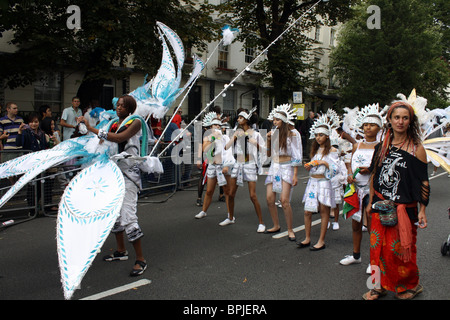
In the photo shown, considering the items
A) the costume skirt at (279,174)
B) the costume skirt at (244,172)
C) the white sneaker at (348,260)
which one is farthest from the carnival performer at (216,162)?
the white sneaker at (348,260)

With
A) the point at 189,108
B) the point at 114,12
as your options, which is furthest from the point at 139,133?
the point at 189,108

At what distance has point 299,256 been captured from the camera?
5.36m

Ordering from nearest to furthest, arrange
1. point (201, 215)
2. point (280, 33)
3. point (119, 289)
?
point (119, 289)
point (201, 215)
point (280, 33)

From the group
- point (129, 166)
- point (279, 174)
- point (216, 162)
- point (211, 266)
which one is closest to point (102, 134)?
point (129, 166)

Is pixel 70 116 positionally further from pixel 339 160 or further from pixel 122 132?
pixel 339 160

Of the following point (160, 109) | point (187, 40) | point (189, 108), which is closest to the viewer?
point (160, 109)

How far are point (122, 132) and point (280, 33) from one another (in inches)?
591

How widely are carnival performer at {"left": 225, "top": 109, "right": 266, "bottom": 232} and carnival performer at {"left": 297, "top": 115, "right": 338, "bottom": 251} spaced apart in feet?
3.68

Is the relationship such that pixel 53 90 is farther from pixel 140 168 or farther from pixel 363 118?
pixel 363 118

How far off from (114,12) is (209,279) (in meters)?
8.97

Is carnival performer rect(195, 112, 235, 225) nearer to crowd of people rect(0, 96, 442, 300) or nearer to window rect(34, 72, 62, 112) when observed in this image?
crowd of people rect(0, 96, 442, 300)

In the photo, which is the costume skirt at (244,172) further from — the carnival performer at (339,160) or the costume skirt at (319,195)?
the carnival performer at (339,160)

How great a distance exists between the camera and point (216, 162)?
23.6ft

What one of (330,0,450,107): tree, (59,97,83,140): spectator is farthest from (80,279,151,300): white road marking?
(330,0,450,107): tree
